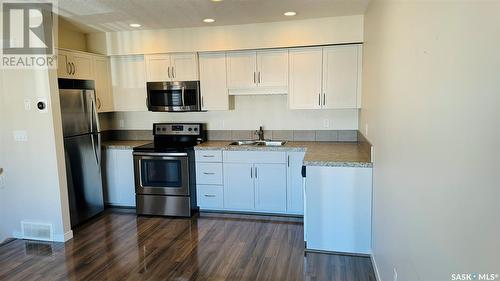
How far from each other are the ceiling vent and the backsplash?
5.53 feet

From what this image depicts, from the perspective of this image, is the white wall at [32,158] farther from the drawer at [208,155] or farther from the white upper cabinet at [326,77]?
the white upper cabinet at [326,77]

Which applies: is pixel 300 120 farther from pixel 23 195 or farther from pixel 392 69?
pixel 23 195

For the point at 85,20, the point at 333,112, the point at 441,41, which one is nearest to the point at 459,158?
the point at 441,41

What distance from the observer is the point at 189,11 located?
340 centimetres

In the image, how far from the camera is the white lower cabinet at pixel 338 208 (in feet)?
9.62

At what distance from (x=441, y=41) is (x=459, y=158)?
1.57 ft

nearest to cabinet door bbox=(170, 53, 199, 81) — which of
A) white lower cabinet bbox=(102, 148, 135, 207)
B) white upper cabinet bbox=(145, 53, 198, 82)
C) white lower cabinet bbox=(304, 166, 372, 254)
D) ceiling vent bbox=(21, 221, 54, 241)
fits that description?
white upper cabinet bbox=(145, 53, 198, 82)

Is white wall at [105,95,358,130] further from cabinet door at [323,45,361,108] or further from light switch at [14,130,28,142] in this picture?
light switch at [14,130,28,142]

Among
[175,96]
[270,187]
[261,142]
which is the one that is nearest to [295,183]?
[270,187]

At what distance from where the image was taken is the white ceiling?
3.13 metres

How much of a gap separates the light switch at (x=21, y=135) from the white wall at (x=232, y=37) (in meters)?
1.60

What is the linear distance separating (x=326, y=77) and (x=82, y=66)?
3129 millimetres

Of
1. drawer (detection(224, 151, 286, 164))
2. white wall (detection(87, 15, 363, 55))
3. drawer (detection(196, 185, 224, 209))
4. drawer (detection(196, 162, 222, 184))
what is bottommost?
drawer (detection(196, 185, 224, 209))

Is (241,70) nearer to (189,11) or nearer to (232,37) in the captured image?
(232,37)
